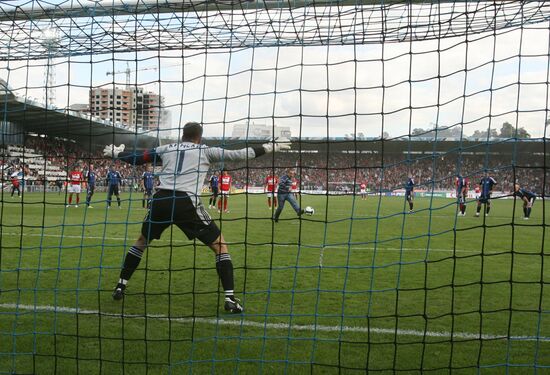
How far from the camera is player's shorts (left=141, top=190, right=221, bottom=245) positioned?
506cm

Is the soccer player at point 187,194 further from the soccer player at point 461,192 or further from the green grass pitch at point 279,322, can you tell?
the soccer player at point 461,192

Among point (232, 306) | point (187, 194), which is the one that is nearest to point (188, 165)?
point (187, 194)

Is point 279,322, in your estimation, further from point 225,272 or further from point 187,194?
point 187,194

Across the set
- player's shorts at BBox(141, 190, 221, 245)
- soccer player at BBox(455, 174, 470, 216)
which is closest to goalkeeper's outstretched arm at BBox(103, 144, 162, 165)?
player's shorts at BBox(141, 190, 221, 245)

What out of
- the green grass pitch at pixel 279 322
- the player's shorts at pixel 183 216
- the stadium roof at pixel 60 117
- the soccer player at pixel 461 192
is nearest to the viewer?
the green grass pitch at pixel 279 322

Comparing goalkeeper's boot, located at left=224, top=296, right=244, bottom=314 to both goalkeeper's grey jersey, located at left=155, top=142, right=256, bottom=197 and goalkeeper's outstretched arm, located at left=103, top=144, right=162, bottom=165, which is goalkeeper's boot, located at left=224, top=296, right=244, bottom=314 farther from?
goalkeeper's outstretched arm, located at left=103, top=144, right=162, bottom=165

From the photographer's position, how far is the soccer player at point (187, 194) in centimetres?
506

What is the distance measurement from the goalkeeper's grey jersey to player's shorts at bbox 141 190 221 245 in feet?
0.30

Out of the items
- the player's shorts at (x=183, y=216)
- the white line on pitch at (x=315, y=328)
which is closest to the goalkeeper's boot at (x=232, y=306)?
the white line on pitch at (x=315, y=328)

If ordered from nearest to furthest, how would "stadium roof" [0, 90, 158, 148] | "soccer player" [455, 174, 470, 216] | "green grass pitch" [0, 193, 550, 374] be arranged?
1. "green grass pitch" [0, 193, 550, 374]
2. "soccer player" [455, 174, 470, 216]
3. "stadium roof" [0, 90, 158, 148]

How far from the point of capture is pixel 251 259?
8055 mm

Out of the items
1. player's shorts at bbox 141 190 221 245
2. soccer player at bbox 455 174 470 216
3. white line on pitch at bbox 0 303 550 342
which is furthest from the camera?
player's shorts at bbox 141 190 221 245

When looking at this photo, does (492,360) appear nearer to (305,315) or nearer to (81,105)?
(305,315)

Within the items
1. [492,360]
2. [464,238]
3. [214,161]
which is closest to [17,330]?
[214,161]
